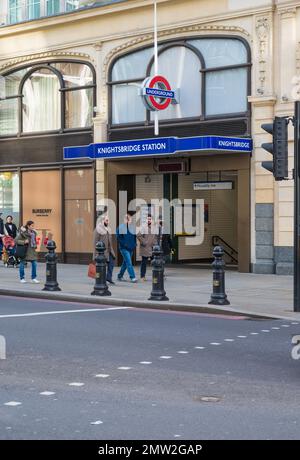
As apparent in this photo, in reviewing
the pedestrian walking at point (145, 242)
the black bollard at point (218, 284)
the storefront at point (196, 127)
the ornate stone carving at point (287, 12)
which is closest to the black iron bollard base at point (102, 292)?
the black bollard at point (218, 284)

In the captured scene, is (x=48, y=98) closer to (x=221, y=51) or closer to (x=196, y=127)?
(x=196, y=127)

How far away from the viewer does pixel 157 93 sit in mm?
22281

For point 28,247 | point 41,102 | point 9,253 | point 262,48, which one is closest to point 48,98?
point 41,102

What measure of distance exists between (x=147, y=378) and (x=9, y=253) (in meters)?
17.6

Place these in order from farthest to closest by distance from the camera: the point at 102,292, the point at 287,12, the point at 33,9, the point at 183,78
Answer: the point at 33,9 < the point at 183,78 < the point at 287,12 < the point at 102,292

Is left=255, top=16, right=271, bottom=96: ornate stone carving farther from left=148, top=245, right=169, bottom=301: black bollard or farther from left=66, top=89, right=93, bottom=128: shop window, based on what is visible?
left=148, top=245, right=169, bottom=301: black bollard

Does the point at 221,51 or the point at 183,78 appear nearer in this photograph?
the point at 221,51

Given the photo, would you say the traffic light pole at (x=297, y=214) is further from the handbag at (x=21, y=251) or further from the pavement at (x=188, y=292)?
the handbag at (x=21, y=251)

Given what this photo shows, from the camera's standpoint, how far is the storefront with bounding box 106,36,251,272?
2228 centimetres

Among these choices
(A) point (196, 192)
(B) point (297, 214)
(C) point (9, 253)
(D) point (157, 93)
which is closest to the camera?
(B) point (297, 214)

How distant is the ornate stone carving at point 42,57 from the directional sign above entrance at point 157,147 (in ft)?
12.2

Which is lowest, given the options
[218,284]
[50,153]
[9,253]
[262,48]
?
[218,284]

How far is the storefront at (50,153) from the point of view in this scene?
85.5 ft

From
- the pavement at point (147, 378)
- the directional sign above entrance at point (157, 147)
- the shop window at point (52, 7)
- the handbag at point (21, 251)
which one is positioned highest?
the shop window at point (52, 7)
